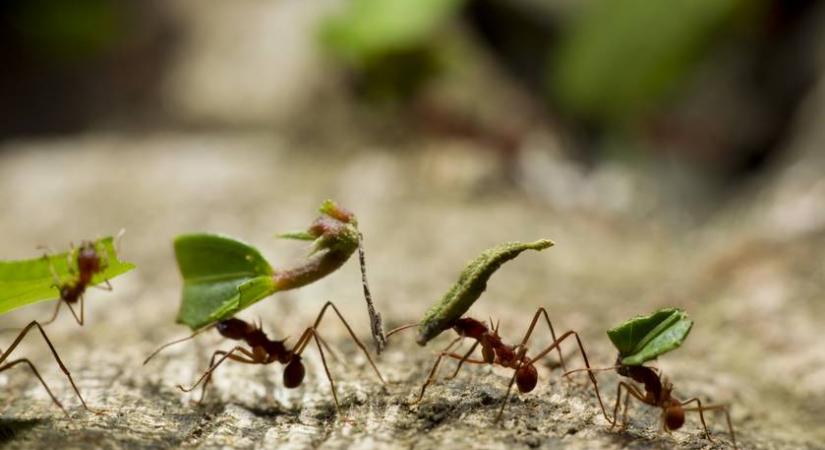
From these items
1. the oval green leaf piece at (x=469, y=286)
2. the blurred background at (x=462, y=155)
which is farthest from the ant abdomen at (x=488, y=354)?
the blurred background at (x=462, y=155)

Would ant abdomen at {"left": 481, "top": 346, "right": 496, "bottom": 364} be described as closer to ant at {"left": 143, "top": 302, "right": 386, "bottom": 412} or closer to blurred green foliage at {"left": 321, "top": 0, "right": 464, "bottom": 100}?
ant at {"left": 143, "top": 302, "right": 386, "bottom": 412}

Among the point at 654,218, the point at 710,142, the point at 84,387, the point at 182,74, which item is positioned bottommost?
the point at 84,387

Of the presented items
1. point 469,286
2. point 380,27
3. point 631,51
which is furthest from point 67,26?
point 469,286

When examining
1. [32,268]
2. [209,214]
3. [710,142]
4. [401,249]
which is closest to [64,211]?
[209,214]

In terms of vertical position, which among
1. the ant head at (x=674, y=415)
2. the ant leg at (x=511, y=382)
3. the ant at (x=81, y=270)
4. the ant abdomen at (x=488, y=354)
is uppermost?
the ant at (x=81, y=270)

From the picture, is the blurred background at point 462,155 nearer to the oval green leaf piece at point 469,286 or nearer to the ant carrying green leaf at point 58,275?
the ant carrying green leaf at point 58,275

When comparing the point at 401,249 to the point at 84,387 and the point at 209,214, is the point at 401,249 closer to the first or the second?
the point at 209,214
